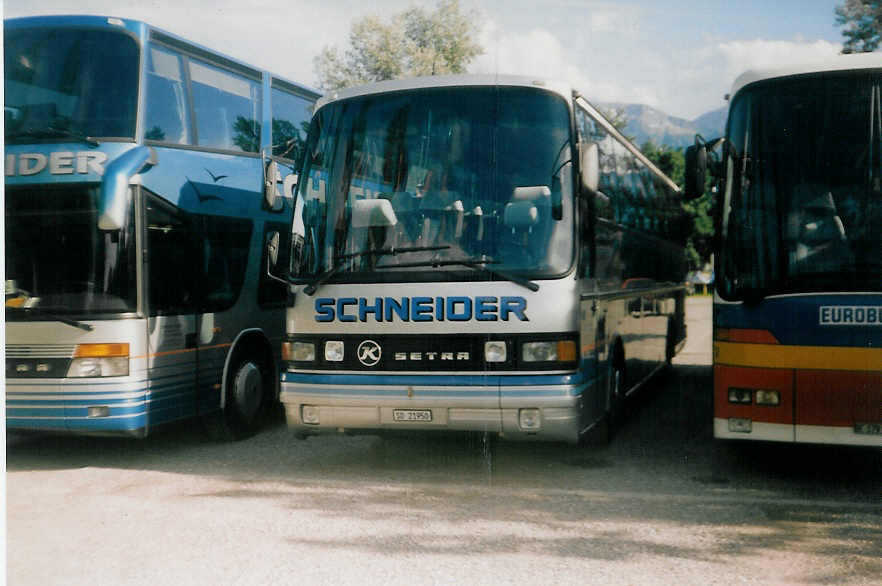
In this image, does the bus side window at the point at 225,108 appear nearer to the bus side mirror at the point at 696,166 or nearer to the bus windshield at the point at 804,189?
the bus side mirror at the point at 696,166

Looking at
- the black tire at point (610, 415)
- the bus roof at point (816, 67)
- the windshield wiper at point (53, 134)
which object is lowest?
the black tire at point (610, 415)

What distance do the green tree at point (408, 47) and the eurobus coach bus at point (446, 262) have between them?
44cm

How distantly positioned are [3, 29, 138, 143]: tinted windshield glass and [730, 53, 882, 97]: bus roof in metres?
5.10

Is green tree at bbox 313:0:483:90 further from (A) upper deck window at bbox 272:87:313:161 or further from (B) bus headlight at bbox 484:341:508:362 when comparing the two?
(B) bus headlight at bbox 484:341:508:362

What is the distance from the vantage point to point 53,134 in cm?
812

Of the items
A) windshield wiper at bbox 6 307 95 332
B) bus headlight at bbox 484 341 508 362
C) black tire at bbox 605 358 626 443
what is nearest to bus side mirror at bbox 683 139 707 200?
bus headlight at bbox 484 341 508 362

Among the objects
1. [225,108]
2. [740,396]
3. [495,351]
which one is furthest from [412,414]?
[225,108]

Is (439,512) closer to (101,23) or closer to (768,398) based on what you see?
(768,398)

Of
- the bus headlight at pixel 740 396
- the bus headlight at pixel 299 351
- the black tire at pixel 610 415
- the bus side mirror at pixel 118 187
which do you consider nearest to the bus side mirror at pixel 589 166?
the bus headlight at pixel 740 396

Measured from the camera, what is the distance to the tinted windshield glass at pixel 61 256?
8.08m

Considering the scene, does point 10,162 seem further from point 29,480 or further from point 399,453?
point 399,453

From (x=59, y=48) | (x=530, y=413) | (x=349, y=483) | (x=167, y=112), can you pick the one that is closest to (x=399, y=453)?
(x=349, y=483)

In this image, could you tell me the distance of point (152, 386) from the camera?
8477mm

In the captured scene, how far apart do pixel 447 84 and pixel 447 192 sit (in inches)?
36.7
